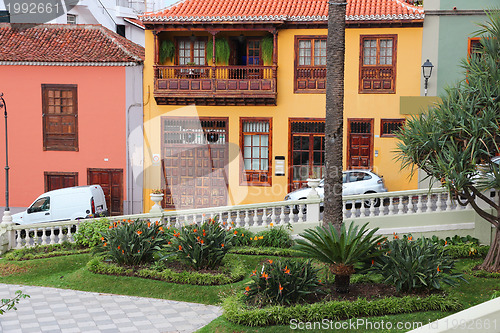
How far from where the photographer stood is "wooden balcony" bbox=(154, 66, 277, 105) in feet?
81.6

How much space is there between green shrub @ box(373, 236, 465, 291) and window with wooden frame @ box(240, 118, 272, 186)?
43.2 ft

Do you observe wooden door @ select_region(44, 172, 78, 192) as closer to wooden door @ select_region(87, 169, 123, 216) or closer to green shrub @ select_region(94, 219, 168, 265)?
wooden door @ select_region(87, 169, 123, 216)

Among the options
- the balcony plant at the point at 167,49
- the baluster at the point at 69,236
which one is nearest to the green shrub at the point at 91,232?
the baluster at the point at 69,236

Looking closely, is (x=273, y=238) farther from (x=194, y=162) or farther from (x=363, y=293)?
(x=194, y=162)

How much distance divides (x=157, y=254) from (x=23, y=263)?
4.05 metres

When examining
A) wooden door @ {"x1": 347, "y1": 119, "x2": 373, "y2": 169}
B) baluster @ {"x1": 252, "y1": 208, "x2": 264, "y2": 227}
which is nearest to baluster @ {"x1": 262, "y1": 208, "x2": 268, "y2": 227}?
baluster @ {"x1": 252, "y1": 208, "x2": 264, "y2": 227}

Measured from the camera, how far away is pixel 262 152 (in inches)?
1006

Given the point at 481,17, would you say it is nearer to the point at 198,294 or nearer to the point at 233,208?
the point at 233,208

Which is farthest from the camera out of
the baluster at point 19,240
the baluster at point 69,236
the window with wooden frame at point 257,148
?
the window with wooden frame at point 257,148

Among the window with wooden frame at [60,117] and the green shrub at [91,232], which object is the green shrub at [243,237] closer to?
the green shrub at [91,232]

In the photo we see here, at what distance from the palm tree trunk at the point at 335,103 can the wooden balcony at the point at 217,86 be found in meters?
11.0

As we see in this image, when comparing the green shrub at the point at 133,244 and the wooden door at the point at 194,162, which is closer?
the green shrub at the point at 133,244

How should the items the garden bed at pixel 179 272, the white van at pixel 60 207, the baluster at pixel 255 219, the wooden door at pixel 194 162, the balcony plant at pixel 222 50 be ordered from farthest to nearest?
the wooden door at pixel 194 162
the balcony plant at pixel 222 50
the white van at pixel 60 207
the baluster at pixel 255 219
the garden bed at pixel 179 272

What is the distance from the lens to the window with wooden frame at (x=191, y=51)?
26000 mm
